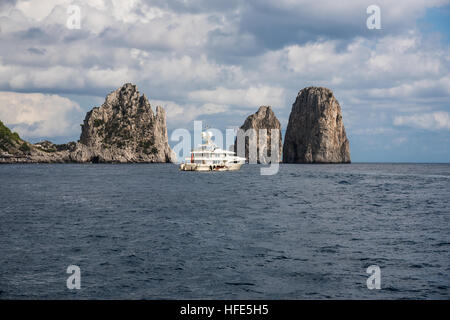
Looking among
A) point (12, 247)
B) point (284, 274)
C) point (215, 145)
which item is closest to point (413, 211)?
point (284, 274)

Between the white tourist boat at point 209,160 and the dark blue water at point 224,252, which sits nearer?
the dark blue water at point 224,252

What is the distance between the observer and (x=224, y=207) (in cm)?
4522

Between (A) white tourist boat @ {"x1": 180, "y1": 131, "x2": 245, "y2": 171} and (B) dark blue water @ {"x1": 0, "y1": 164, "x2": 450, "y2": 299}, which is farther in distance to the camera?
(A) white tourist boat @ {"x1": 180, "y1": 131, "x2": 245, "y2": 171}

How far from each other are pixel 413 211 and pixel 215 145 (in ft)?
409

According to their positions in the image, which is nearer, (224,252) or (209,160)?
(224,252)

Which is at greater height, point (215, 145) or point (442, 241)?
point (215, 145)

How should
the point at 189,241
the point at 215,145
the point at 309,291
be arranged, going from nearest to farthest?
1. the point at 309,291
2. the point at 189,241
3. the point at 215,145
